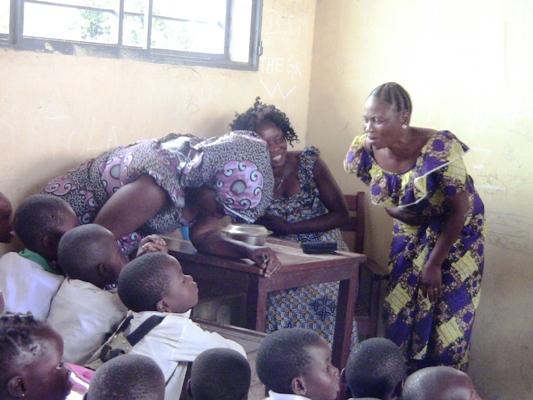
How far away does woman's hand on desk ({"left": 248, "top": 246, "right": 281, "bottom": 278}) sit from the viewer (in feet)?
8.90

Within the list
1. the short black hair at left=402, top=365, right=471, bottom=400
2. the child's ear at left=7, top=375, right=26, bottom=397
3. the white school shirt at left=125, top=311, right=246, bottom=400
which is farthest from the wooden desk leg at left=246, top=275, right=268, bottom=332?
the child's ear at left=7, top=375, right=26, bottom=397

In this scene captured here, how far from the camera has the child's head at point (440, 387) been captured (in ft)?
5.33

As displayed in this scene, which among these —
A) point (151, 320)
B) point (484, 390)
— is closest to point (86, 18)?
point (151, 320)

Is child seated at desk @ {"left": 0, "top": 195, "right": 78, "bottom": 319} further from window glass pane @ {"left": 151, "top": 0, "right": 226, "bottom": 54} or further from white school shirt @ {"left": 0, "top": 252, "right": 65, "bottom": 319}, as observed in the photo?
window glass pane @ {"left": 151, "top": 0, "right": 226, "bottom": 54}

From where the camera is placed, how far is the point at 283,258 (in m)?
2.95

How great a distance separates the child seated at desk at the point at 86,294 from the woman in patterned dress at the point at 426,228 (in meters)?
1.54

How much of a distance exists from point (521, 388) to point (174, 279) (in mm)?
2177

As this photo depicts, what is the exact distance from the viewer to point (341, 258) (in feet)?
10.1

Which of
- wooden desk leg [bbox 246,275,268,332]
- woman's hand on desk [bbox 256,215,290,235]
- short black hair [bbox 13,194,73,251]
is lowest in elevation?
wooden desk leg [bbox 246,275,268,332]

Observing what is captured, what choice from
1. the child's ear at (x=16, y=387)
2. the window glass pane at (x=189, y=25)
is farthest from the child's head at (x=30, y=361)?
the window glass pane at (x=189, y=25)

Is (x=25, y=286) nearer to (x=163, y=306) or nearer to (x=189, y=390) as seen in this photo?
(x=163, y=306)

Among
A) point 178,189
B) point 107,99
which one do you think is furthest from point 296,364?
point 107,99

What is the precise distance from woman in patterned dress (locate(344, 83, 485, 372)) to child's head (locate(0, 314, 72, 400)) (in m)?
2.04

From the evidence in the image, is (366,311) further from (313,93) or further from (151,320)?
(151,320)
